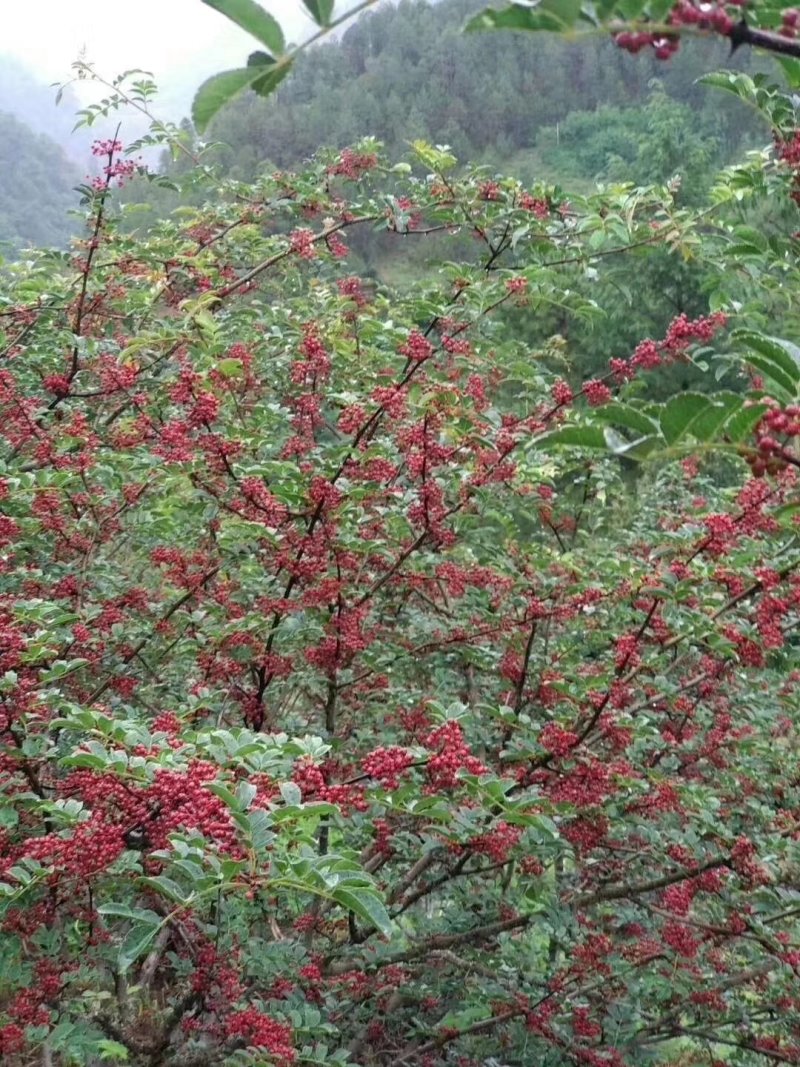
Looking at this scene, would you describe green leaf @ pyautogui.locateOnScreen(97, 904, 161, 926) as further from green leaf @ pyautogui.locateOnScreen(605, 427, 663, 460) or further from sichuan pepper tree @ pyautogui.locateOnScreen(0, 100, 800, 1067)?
green leaf @ pyautogui.locateOnScreen(605, 427, 663, 460)

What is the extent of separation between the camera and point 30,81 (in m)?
30.9

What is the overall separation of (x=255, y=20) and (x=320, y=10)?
0.06 m

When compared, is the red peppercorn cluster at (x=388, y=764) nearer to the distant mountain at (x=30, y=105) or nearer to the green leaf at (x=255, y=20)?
the green leaf at (x=255, y=20)

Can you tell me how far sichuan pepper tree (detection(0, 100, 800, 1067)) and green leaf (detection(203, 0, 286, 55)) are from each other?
1.11 metres

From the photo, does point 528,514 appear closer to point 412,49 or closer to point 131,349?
point 131,349

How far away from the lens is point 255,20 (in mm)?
769

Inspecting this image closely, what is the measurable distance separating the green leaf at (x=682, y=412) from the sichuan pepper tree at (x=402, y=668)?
0.96m

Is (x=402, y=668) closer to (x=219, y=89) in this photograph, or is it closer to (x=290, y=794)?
(x=290, y=794)

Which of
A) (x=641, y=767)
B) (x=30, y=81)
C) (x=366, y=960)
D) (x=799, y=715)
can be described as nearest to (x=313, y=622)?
(x=366, y=960)

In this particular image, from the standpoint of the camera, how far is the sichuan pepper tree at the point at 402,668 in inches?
81.4

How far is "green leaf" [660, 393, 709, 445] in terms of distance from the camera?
2.69 ft

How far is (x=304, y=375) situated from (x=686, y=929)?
6.89 ft

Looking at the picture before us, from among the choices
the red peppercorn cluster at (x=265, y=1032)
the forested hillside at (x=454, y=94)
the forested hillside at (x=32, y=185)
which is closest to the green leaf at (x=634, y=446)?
the red peppercorn cluster at (x=265, y=1032)

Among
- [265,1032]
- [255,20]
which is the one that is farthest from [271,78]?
[265,1032]
